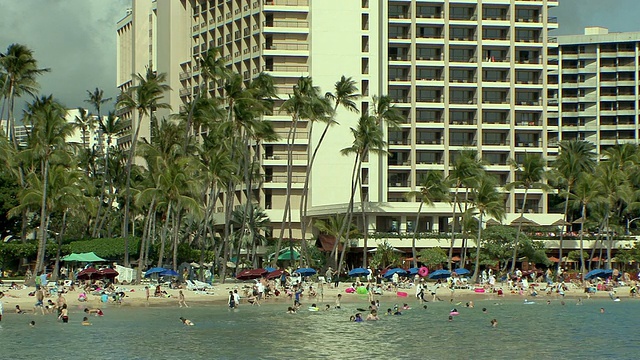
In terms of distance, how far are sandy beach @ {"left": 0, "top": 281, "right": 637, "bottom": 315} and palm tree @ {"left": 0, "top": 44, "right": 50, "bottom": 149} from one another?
2498 centimetres

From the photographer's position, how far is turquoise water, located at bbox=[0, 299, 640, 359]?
46.3m

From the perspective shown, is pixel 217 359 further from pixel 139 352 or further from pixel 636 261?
pixel 636 261

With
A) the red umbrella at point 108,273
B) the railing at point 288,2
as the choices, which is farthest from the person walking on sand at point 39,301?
the railing at point 288,2

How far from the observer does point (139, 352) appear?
45844 mm

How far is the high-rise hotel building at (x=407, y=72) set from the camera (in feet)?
372

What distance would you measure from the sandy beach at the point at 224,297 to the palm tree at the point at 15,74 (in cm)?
2498

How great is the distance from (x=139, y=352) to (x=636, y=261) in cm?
6907

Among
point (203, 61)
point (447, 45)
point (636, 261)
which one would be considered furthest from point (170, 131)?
point (636, 261)

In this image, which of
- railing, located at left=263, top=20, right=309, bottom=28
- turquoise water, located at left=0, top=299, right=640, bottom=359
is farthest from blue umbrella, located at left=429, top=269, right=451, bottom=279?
railing, located at left=263, top=20, right=309, bottom=28

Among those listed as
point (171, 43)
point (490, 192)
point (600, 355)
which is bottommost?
point (600, 355)

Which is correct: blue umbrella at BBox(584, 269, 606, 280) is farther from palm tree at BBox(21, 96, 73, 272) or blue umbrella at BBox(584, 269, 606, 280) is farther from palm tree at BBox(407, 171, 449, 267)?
palm tree at BBox(21, 96, 73, 272)

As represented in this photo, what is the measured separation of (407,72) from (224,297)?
53.6 meters

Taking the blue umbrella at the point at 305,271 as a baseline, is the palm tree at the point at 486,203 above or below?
above

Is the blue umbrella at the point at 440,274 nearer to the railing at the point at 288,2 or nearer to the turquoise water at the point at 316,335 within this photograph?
the turquoise water at the point at 316,335
